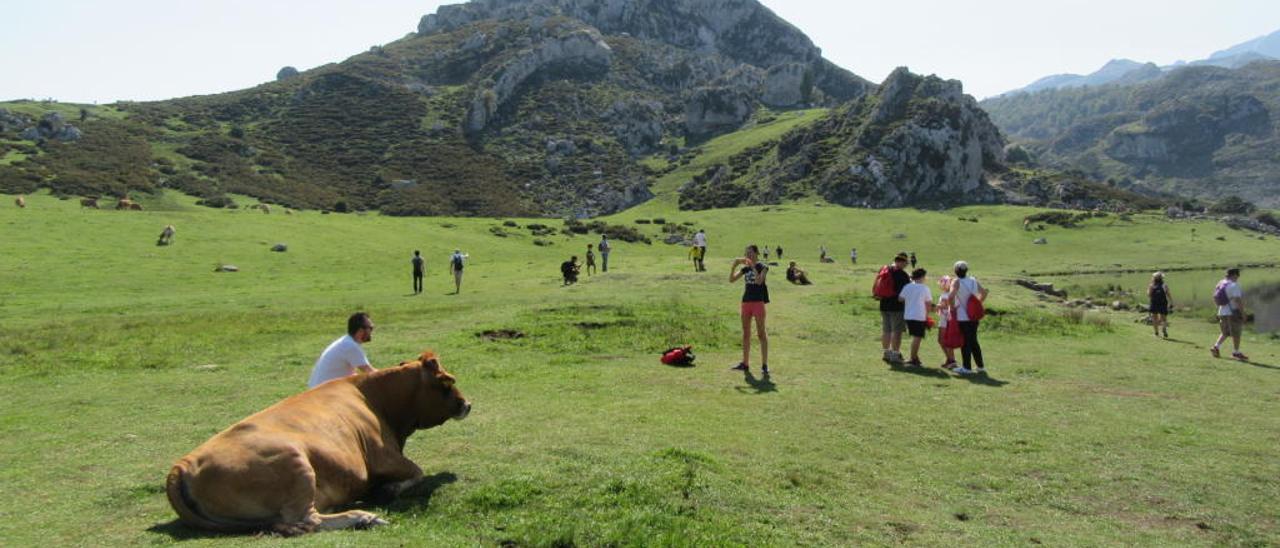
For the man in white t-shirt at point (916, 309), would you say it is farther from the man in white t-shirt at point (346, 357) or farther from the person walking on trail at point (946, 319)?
the man in white t-shirt at point (346, 357)

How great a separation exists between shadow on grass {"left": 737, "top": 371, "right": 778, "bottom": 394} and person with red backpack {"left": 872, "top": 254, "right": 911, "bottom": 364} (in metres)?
4.74

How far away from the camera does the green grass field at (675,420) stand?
8719 millimetres

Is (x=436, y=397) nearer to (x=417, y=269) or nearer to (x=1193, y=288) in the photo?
(x=417, y=269)


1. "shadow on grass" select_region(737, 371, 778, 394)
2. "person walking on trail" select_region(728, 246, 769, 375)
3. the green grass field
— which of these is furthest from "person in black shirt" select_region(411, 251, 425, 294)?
"shadow on grass" select_region(737, 371, 778, 394)

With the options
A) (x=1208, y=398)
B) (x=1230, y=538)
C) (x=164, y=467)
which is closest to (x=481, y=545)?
(x=164, y=467)

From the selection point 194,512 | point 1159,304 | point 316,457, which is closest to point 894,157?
point 1159,304

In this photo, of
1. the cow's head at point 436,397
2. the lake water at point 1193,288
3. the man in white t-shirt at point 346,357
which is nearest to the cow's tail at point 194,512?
the cow's head at point 436,397

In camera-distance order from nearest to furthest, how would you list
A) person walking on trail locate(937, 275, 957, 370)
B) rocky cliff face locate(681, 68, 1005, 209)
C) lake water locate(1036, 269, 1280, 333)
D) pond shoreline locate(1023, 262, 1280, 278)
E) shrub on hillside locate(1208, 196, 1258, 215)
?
person walking on trail locate(937, 275, 957, 370) < lake water locate(1036, 269, 1280, 333) < pond shoreline locate(1023, 262, 1280, 278) < rocky cliff face locate(681, 68, 1005, 209) < shrub on hillside locate(1208, 196, 1258, 215)

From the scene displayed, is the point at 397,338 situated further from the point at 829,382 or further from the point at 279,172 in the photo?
the point at 279,172

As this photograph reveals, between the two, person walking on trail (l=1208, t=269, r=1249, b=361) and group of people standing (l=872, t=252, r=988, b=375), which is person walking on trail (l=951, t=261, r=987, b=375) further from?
person walking on trail (l=1208, t=269, r=1249, b=361)

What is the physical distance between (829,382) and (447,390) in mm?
10276

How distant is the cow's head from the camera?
9891 mm

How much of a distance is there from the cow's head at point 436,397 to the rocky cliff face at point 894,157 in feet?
392

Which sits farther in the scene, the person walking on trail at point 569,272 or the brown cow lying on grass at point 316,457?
the person walking on trail at point 569,272
